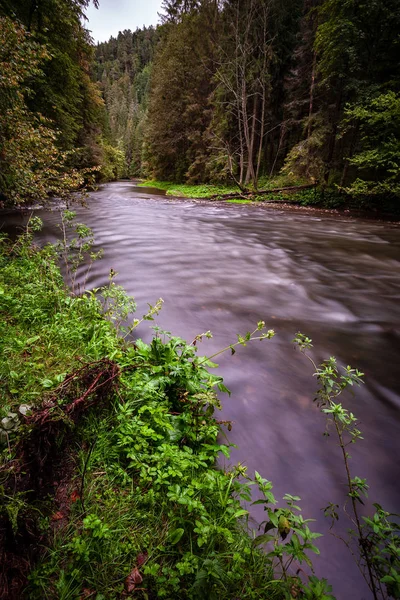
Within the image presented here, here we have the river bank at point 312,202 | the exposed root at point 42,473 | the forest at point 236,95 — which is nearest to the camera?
the exposed root at point 42,473

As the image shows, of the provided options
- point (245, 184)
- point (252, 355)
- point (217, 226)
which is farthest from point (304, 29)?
point (252, 355)

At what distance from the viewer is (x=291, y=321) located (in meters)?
4.27

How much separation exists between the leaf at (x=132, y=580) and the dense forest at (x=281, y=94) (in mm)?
13699

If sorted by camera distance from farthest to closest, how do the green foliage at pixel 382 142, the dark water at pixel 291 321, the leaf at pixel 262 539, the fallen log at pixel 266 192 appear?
the fallen log at pixel 266 192 < the green foliage at pixel 382 142 < the dark water at pixel 291 321 < the leaf at pixel 262 539

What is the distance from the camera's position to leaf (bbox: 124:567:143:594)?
1.31 m

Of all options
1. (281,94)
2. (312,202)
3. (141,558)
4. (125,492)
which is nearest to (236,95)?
(281,94)

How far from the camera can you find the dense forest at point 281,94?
12695 mm

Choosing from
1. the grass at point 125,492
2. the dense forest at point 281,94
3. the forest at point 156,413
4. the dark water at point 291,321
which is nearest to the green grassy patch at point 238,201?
the dense forest at point 281,94

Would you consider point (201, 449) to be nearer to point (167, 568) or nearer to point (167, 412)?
point (167, 412)

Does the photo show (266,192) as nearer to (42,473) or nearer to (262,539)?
(262,539)

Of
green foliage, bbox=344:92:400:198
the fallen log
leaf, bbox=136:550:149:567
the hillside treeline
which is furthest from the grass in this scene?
the fallen log

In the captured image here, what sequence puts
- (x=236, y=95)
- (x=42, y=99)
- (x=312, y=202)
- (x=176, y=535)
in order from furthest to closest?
(x=236, y=95)
(x=312, y=202)
(x=42, y=99)
(x=176, y=535)

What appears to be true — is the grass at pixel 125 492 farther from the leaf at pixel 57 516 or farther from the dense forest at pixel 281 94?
the dense forest at pixel 281 94

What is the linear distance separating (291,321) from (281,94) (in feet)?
86.5
